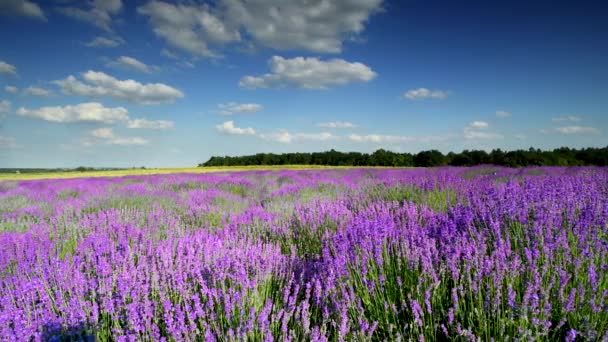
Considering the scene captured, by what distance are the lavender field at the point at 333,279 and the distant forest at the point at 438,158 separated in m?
21.1

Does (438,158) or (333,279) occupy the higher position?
(438,158)

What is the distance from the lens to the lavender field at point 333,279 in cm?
174

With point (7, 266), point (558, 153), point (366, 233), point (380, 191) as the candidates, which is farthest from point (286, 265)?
point (558, 153)

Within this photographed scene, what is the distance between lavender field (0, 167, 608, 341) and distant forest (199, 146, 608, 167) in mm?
21122

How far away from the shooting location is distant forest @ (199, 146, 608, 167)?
862 inches

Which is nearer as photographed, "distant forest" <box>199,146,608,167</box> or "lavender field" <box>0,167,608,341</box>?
"lavender field" <box>0,167,608,341</box>

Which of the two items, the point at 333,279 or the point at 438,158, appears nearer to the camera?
the point at 333,279

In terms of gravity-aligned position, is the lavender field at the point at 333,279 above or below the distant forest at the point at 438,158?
below

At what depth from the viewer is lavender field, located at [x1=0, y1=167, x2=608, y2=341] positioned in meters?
1.74

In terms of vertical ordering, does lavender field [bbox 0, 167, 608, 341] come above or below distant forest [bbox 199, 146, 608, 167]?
below

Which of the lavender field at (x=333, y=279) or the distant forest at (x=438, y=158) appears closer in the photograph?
the lavender field at (x=333, y=279)

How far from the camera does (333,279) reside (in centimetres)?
227

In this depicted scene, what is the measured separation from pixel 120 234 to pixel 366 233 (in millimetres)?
2582

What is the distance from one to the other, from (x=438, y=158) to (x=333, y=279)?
31202mm
